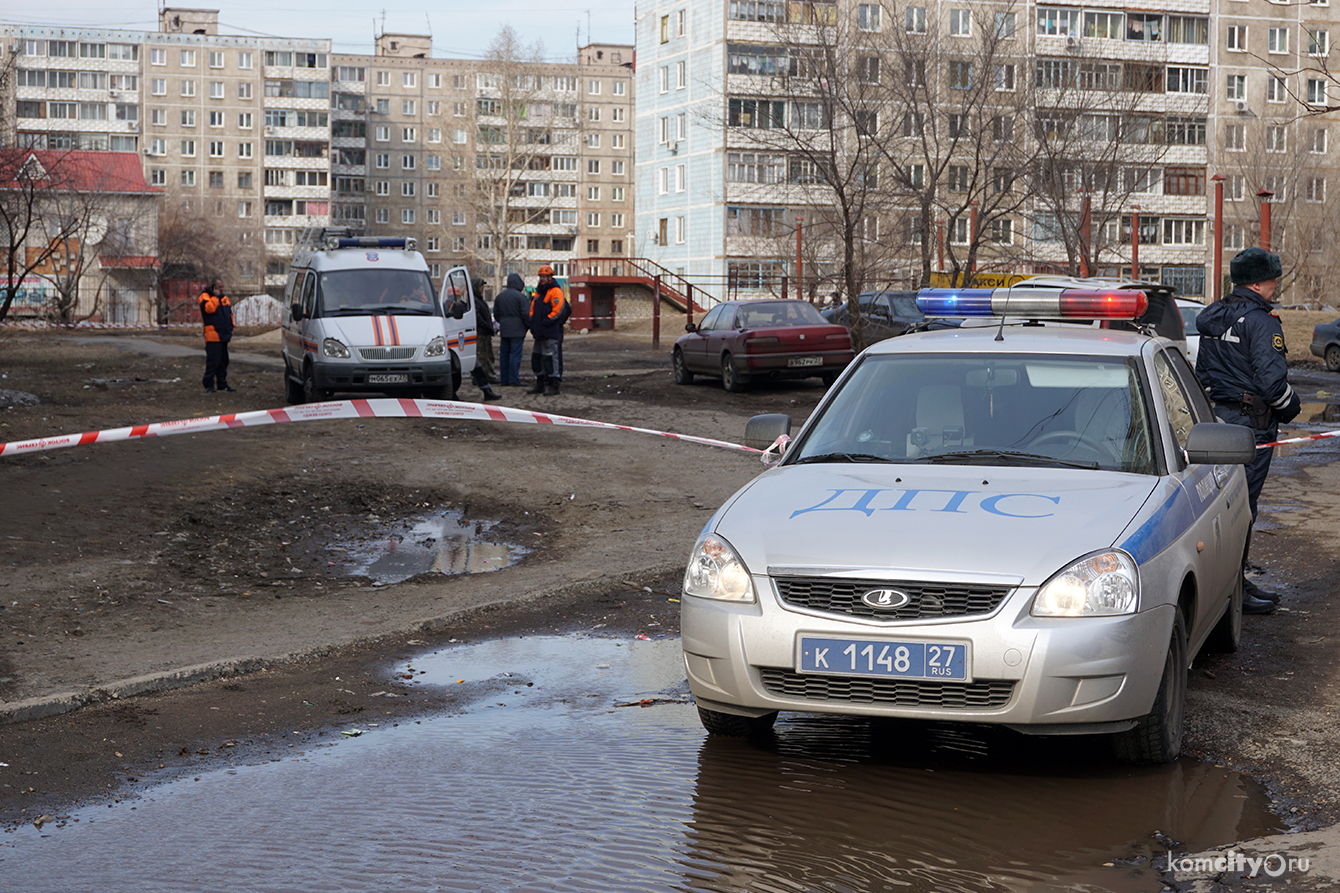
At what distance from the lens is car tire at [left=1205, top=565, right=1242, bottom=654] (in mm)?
6746

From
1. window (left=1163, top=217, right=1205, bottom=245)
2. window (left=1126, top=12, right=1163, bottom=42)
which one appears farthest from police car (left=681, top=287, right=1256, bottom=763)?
window (left=1163, top=217, right=1205, bottom=245)

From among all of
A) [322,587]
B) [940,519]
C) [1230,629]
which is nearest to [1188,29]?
[322,587]

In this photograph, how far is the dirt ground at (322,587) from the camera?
18.3 ft

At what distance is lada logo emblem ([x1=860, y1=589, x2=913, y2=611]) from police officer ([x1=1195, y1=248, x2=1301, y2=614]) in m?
3.93

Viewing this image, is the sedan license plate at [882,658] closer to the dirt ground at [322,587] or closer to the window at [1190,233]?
the dirt ground at [322,587]

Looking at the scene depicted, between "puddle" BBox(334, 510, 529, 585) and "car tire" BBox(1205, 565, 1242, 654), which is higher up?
"car tire" BBox(1205, 565, 1242, 654)

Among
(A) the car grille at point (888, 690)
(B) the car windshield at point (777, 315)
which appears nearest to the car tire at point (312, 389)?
(B) the car windshield at point (777, 315)

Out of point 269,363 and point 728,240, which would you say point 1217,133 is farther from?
point 269,363

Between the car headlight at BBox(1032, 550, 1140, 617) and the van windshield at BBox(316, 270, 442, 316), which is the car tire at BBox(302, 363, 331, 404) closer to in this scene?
the van windshield at BBox(316, 270, 442, 316)

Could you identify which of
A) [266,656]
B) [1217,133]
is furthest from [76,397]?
[1217,133]

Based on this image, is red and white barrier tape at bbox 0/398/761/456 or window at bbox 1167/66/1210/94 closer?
red and white barrier tape at bbox 0/398/761/456

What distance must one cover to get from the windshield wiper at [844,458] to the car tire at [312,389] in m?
Result: 15.3

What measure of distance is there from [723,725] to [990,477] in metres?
1.39

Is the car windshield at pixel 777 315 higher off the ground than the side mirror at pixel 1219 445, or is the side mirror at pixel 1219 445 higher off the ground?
the car windshield at pixel 777 315
